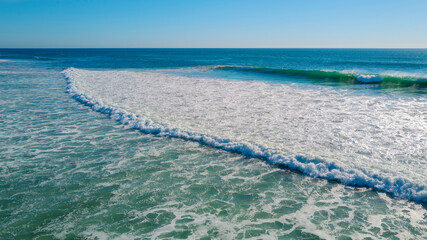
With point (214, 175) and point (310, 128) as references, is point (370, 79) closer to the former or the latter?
point (310, 128)

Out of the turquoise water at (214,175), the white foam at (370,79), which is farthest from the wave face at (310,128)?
the white foam at (370,79)

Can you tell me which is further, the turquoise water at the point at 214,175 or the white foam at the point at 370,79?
the white foam at the point at 370,79

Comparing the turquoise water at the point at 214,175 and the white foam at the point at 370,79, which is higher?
the white foam at the point at 370,79

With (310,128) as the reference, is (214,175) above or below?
below

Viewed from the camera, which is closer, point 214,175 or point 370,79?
point 214,175

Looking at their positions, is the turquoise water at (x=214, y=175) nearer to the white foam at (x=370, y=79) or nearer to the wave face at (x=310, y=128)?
the wave face at (x=310, y=128)

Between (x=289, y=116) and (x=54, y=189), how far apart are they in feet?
28.6

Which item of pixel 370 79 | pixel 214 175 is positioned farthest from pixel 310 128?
pixel 370 79

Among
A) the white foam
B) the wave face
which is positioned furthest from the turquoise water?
the white foam

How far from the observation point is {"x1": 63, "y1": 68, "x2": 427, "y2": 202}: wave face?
6383mm

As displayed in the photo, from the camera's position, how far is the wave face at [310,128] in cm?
638

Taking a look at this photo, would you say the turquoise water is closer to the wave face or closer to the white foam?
the wave face

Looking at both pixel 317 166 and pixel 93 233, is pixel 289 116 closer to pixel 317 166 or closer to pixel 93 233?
pixel 317 166

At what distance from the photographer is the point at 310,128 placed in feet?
31.7
